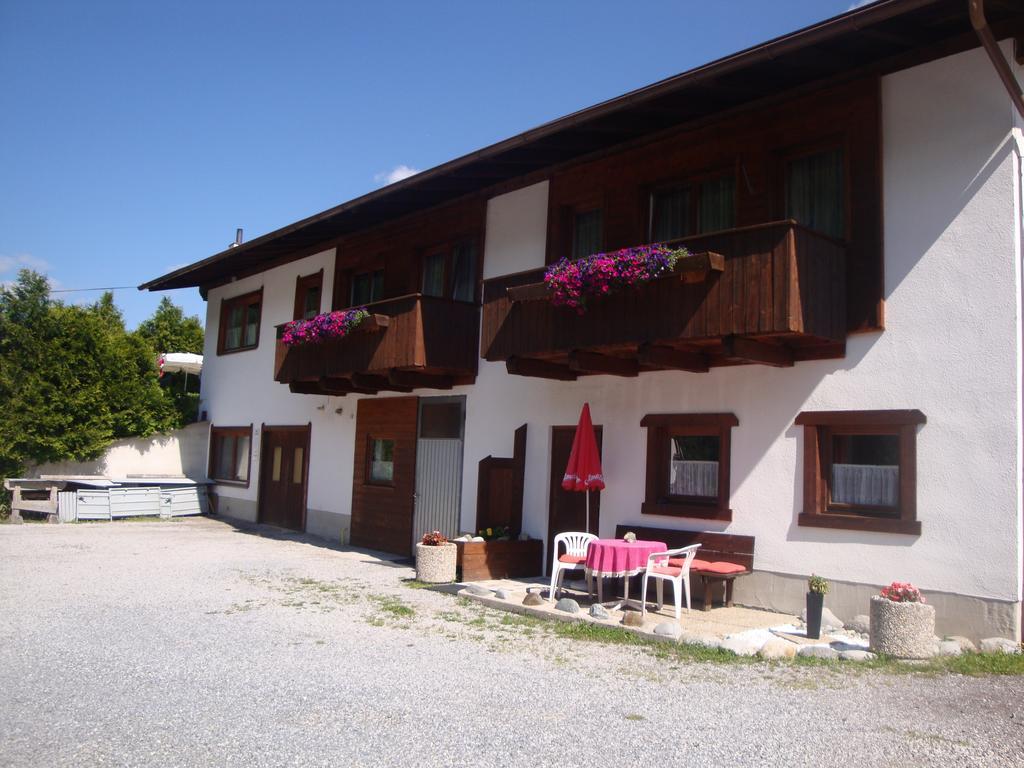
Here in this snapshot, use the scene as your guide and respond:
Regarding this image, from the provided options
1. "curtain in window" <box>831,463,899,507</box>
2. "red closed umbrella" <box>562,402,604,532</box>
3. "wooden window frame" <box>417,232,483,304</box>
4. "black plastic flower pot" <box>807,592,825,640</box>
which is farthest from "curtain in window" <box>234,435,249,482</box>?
"black plastic flower pot" <box>807,592,825,640</box>

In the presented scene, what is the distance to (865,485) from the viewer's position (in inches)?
357

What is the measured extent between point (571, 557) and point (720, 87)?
5806 millimetres

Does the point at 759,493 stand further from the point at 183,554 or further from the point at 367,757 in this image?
the point at 183,554

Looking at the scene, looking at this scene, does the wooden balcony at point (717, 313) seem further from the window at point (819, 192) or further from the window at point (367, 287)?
the window at point (367, 287)

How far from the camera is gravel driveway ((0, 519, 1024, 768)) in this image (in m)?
4.92

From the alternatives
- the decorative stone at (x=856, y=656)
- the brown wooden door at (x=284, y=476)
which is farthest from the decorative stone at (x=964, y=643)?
the brown wooden door at (x=284, y=476)

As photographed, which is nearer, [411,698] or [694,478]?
[411,698]

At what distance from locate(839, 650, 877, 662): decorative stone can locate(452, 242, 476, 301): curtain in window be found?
836 cm

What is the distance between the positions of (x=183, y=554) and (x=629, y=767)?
11086mm

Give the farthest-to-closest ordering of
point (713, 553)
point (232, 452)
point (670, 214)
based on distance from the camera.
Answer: point (232, 452), point (670, 214), point (713, 553)

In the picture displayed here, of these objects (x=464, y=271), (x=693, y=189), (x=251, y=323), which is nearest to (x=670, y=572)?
(x=693, y=189)

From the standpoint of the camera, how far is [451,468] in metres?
14.0

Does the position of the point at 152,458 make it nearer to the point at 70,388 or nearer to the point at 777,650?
the point at 70,388

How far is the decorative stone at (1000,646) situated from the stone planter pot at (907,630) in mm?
705
